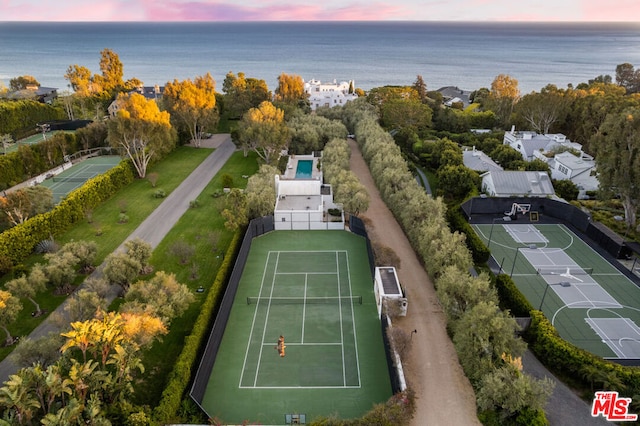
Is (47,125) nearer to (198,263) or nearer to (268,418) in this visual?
(198,263)

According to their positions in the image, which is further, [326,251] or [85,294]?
[326,251]

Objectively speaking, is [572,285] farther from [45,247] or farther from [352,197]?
[45,247]

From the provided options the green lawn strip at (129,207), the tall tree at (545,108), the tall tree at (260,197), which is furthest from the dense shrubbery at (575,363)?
the tall tree at (545,108)

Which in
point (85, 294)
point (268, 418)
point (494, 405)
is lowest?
point (268, 418)

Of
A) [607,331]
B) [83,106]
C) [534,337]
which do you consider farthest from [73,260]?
[83,106]

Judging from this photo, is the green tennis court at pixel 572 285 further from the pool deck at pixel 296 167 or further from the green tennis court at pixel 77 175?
the green tennis court at pixel 77 175
